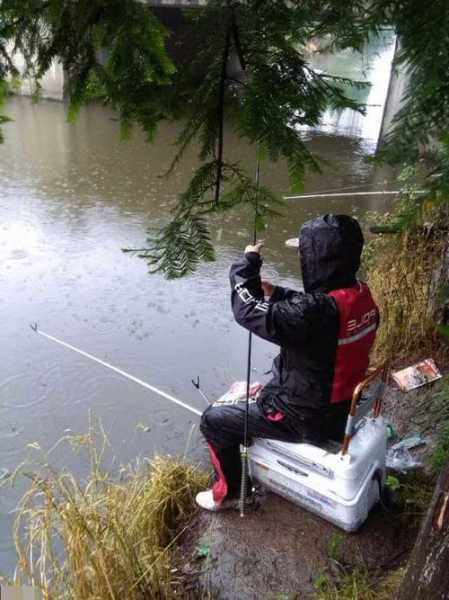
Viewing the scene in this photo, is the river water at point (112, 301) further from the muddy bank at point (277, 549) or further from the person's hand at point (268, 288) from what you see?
the muddy bank at point (277, 549)

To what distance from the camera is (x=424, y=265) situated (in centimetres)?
353

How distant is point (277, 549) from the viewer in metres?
2.21

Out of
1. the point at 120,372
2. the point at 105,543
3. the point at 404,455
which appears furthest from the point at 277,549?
the point at 120,372

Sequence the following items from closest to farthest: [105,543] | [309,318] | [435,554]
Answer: [435,554] → [309,318] → [105,543]

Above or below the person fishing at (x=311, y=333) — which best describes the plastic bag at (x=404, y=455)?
below

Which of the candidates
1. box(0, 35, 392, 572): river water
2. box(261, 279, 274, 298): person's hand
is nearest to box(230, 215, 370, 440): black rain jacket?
box(261, 279, 274, 298): person's hand

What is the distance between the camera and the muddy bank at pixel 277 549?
82.0 inches

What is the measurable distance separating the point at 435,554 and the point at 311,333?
727 mm

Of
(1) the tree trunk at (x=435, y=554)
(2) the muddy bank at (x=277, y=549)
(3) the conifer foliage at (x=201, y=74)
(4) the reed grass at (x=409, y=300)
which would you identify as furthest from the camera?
(4) the reed grass at (x=409, y=300)

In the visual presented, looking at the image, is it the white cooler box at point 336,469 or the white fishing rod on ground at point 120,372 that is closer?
the white cooler box at point 336,469

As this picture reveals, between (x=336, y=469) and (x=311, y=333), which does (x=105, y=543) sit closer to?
(x=336, y=469)

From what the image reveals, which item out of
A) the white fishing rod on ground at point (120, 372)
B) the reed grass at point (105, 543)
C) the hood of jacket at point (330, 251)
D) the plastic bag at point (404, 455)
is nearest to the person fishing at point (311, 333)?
the hood of jacket at point (330, 251)

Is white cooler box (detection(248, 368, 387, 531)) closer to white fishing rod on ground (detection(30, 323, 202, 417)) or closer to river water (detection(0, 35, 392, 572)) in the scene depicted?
river water (detection(0, 35, 392, 572))

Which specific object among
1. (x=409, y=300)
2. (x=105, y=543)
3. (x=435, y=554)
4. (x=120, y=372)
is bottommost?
(x=120, y=372)
